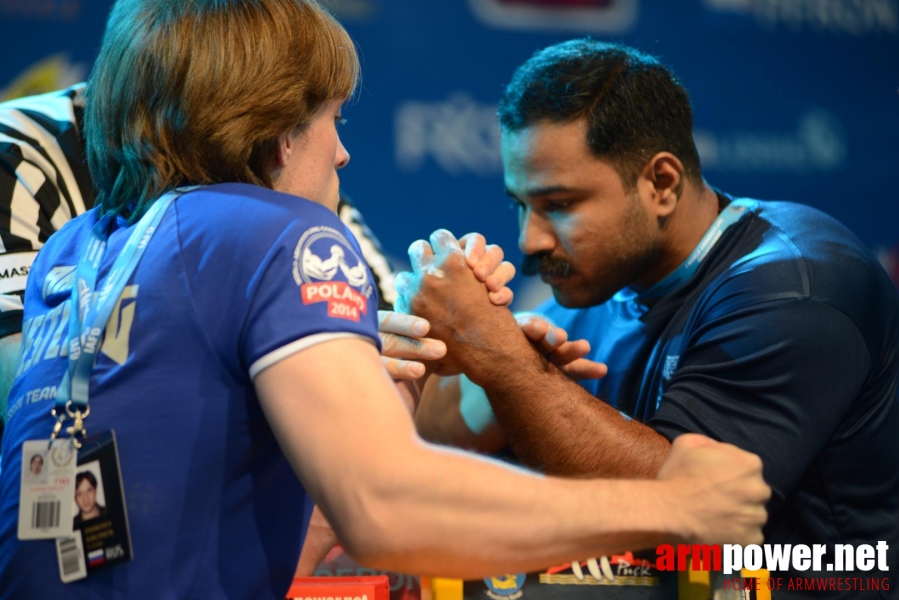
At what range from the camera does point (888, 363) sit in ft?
6.06

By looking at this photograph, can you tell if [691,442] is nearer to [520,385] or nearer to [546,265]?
[520,385]

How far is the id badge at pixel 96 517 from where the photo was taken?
0.89 metres

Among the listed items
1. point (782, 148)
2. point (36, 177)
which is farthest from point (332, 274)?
point (782, 148)

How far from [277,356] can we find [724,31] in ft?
8.93

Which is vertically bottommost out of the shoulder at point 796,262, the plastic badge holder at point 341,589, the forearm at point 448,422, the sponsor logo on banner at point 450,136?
the forearm at point 448,422

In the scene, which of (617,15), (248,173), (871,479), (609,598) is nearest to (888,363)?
(871,479)

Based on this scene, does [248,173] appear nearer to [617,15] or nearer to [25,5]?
[25,5]

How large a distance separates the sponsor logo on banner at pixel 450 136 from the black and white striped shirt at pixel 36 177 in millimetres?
1207

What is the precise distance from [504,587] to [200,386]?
2.17ft

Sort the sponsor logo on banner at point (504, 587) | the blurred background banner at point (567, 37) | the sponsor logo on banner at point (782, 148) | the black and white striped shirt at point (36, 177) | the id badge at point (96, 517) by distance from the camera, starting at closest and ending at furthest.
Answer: the id badge at point (96, 517) → the sponsor logo on banner at point (504, 587) → the black and white striped shirt at point (36, 177) → the blurred background banner at point (567, 37) → the sponsor logo on banner at point (782, 148)

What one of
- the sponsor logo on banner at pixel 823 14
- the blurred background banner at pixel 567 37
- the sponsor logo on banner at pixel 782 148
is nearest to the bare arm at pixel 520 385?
the blurred background banner at pixel 567 37

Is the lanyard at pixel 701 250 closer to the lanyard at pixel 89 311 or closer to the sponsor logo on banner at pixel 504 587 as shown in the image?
the sponsor logo on banner at pixel 504 587

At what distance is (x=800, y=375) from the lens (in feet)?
5.48

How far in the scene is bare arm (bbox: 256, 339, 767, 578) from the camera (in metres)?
0.79
